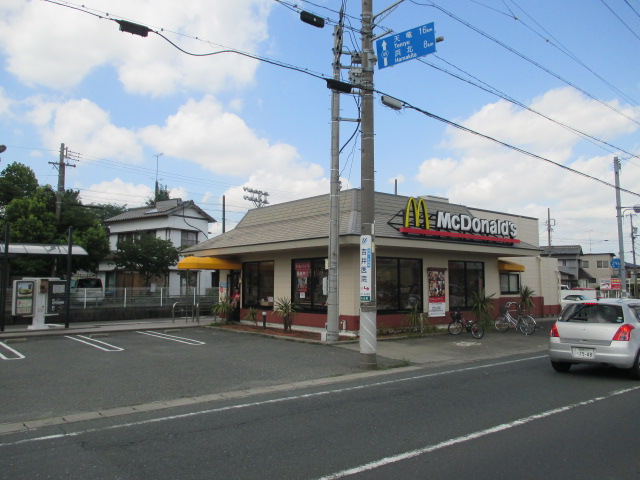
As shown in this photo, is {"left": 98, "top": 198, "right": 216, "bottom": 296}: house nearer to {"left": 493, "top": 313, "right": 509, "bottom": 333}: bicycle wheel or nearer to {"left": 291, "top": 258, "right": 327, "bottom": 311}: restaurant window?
{"left": 291, "top": 258, "right": 327, "bottom": 311}: restaurant window

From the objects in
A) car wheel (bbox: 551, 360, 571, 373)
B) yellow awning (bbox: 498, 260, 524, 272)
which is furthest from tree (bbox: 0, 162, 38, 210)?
car wheel (bbox: 551, 360, 571, 373)

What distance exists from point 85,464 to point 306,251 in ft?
45.3

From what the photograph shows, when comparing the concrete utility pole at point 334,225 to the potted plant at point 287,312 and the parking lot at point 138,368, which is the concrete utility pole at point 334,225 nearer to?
the parking lot at point 138,368

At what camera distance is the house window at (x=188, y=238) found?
43.8 metres

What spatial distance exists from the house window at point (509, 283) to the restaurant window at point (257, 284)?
1171 cm

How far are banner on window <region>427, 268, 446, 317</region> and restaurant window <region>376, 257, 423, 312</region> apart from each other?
51cm

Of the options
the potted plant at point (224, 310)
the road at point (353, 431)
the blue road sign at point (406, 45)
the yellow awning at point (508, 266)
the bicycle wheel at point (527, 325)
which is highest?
the blue road sign at point (406, 45)

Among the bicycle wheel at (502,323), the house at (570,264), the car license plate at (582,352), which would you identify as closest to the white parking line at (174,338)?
the car license plate at (582,352)

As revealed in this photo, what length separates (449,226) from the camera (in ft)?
61.2

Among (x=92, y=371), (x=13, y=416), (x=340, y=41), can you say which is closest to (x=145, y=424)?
(x=13, y=416)

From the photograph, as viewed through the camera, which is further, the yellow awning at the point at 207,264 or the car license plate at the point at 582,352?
the yellow awning at the point at 207,264

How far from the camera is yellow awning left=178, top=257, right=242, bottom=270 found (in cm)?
2136

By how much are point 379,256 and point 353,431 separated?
11905 mm

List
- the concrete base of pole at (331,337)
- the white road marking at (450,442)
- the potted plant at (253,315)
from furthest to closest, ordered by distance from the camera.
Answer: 1. the potted plant at (253,315)
2. the concrete base of pole at (331,337)
3. the white road marking at (450,442)
